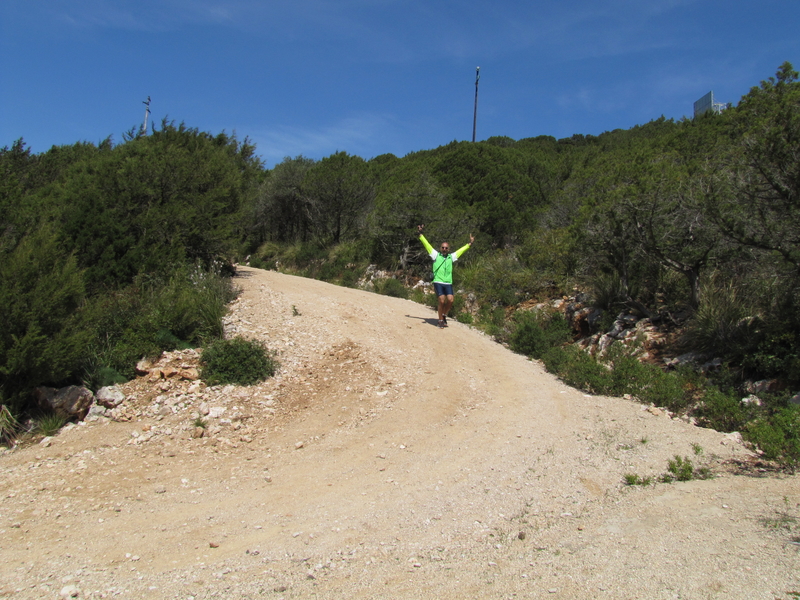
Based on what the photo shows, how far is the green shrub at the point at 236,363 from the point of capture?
7.52 meters

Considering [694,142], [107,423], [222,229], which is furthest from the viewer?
[694,142]

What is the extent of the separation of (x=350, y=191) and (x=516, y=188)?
7.16 meters

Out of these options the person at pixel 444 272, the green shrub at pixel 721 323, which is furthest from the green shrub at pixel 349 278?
the green shrub at pixel 721 323

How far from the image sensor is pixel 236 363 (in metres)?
7.70

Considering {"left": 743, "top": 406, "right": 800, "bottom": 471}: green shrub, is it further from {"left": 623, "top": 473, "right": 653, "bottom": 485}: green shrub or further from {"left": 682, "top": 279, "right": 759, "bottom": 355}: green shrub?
{"left": 682, "top": 279, "right": 759, "bottom": 355}: green shrub

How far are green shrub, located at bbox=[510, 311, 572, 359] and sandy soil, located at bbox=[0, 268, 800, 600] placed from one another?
176 cm

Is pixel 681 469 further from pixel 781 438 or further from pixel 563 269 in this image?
pixel 563 269

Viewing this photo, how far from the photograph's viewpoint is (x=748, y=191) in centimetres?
752

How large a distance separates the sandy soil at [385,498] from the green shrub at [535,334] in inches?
69.3

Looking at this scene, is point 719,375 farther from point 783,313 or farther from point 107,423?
point 107,423

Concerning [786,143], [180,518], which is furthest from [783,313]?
[180,518]

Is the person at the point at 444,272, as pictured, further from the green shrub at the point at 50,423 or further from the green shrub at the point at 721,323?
the green shrub at the point at 50,423

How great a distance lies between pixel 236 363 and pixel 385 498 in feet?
12.3

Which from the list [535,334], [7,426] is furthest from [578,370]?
[7,426]
